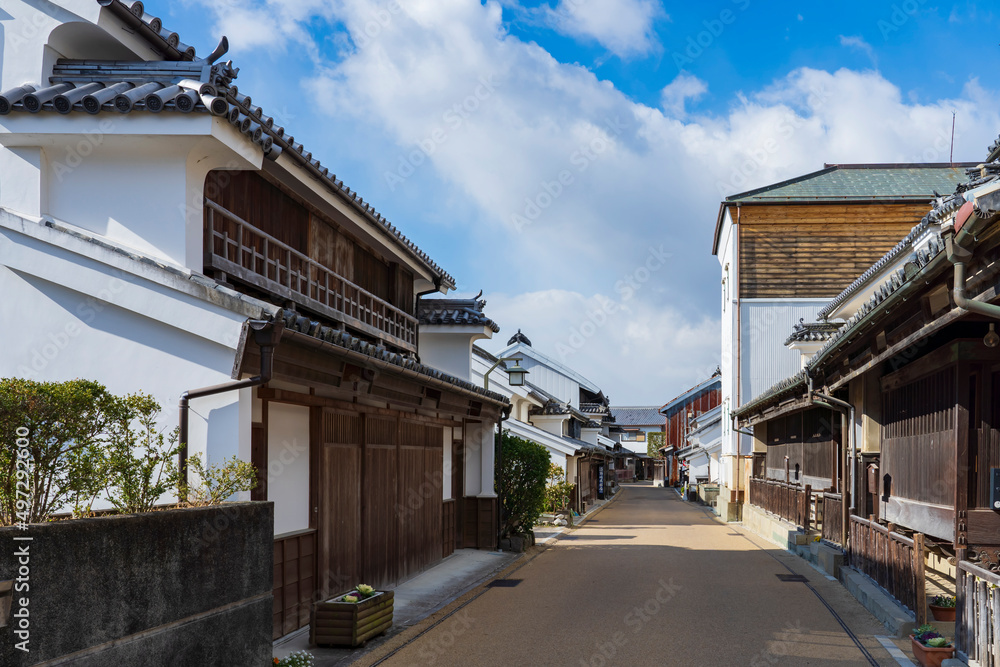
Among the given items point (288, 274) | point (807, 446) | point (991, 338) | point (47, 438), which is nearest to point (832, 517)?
point (807, 446)

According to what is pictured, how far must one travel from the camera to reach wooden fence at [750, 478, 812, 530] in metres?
20.7

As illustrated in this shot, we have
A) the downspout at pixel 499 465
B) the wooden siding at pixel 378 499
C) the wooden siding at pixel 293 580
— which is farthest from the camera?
the downspout at pixel 499 465

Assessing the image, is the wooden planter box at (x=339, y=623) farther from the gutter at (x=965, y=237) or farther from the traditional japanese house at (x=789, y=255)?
the traditional japanese house at (x=789, y=255)

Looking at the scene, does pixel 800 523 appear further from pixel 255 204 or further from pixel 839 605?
pixel 255 204

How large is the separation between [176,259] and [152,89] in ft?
5.41

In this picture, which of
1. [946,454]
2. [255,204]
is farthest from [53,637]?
[946,454]

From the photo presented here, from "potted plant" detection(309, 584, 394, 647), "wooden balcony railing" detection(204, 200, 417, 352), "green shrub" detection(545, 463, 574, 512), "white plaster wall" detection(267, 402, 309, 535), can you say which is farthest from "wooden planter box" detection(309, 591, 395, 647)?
"green shrub" detection(545, 463, 574, 512)

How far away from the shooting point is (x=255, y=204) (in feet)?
37.1

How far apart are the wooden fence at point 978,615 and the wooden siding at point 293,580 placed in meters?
6.93

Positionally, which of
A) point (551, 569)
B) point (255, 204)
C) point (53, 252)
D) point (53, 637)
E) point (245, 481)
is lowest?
point (551, 569)

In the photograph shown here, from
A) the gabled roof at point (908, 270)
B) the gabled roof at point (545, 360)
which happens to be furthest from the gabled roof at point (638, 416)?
the gabled roof at point (908, 270)

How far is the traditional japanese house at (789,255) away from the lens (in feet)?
114

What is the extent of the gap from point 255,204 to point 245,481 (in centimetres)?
482

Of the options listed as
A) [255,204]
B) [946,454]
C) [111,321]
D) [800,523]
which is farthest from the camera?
[800,523]
